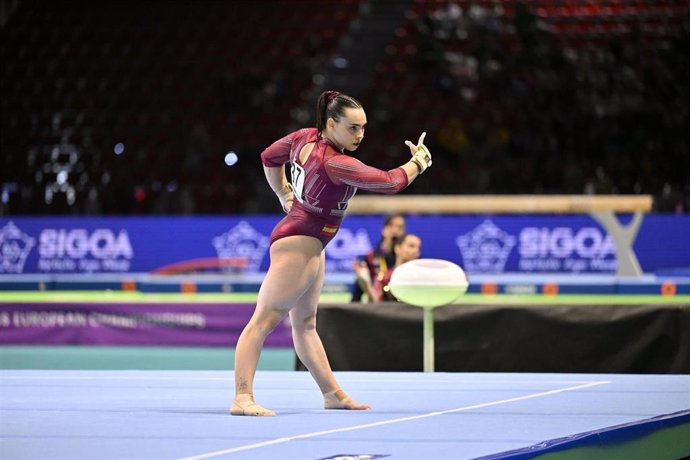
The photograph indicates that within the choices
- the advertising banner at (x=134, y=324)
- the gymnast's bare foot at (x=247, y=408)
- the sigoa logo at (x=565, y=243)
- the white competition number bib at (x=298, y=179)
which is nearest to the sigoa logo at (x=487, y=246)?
the sigoa logo at (x=565, y=243)

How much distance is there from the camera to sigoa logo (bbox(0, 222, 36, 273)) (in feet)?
43.9

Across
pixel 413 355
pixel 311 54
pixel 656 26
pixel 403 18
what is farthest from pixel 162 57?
pixel 413 355

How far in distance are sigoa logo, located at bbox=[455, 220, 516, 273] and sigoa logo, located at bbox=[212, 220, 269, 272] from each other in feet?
7.16

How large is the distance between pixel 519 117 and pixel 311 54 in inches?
153

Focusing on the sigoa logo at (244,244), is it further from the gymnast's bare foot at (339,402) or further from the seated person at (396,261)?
the gymnast's bare foot at (339,402)

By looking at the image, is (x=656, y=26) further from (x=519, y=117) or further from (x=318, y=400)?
(x=318, y=400)

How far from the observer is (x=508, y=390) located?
198 inches

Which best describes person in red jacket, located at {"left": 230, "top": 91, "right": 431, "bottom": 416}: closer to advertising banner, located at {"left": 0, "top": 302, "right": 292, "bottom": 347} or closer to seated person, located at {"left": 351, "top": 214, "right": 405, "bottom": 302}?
seated person, located at {"left": 351, "top": 214, "right": 405, "bottom": 302}

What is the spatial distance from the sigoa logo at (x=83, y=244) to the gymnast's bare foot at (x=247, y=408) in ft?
30.3

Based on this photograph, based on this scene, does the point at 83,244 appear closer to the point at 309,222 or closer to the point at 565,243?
the point at 565,243

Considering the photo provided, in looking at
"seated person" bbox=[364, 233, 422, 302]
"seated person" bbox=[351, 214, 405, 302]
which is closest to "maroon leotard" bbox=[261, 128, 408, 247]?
"seated person" bbox=[364, 233, 422, 302]

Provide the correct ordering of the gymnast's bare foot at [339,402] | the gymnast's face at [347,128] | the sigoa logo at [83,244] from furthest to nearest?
the sigoa logo at [83,244] → the gymnast's bare foot at [339,402] → the gymnast's face at [347,128]

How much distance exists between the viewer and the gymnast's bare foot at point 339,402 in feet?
14.3

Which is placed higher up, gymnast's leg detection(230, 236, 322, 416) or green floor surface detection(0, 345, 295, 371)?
gymnast's leg detection(230, 236, 322, 416)
